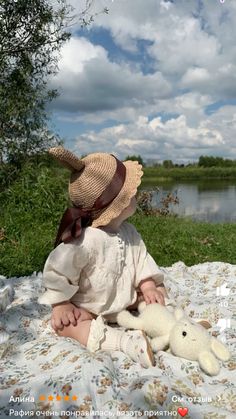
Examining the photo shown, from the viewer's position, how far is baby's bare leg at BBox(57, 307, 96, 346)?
2084 millimetres

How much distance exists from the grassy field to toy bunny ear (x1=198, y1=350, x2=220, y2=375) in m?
1.98

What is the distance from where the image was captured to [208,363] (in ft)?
6.03

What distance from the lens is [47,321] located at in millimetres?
2432

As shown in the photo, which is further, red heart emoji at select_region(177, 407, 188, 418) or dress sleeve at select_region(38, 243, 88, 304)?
dress sleeve at select_region(38, 243, 88, 304)

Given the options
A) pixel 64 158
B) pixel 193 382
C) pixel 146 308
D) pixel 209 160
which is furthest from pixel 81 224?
pixel 209 160

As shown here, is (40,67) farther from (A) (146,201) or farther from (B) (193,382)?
(B) (193,382)

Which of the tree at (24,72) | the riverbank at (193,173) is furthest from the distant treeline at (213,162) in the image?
the tree at (24,72)

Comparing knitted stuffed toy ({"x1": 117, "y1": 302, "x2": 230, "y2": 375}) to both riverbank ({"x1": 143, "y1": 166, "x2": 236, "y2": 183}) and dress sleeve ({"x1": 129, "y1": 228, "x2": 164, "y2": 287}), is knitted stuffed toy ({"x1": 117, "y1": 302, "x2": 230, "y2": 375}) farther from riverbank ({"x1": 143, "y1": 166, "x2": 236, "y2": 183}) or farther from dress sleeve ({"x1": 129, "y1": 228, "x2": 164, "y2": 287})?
riverbank ({"x1": 143, "y1": 166, "x2": 236, "y2": 183})

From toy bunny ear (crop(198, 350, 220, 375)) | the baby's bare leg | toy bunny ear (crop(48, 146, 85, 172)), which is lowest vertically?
toy bunny ear (crop(198, 350, 220, 375))

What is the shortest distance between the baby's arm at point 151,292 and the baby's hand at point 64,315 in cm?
41

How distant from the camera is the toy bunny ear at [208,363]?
5.98ft

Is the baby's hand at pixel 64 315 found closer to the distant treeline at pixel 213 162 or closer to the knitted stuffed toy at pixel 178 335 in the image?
the knitted stuffed toy at pixel 178 335

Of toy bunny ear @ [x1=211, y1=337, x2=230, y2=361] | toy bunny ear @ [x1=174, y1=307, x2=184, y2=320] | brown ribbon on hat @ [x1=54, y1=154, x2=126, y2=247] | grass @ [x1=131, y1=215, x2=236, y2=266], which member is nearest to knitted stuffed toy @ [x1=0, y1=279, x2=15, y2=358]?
brown ribbon on hat @ [x1=54, y1=154, x2=126, y2=247]

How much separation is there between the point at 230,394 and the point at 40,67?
685 centimetres
